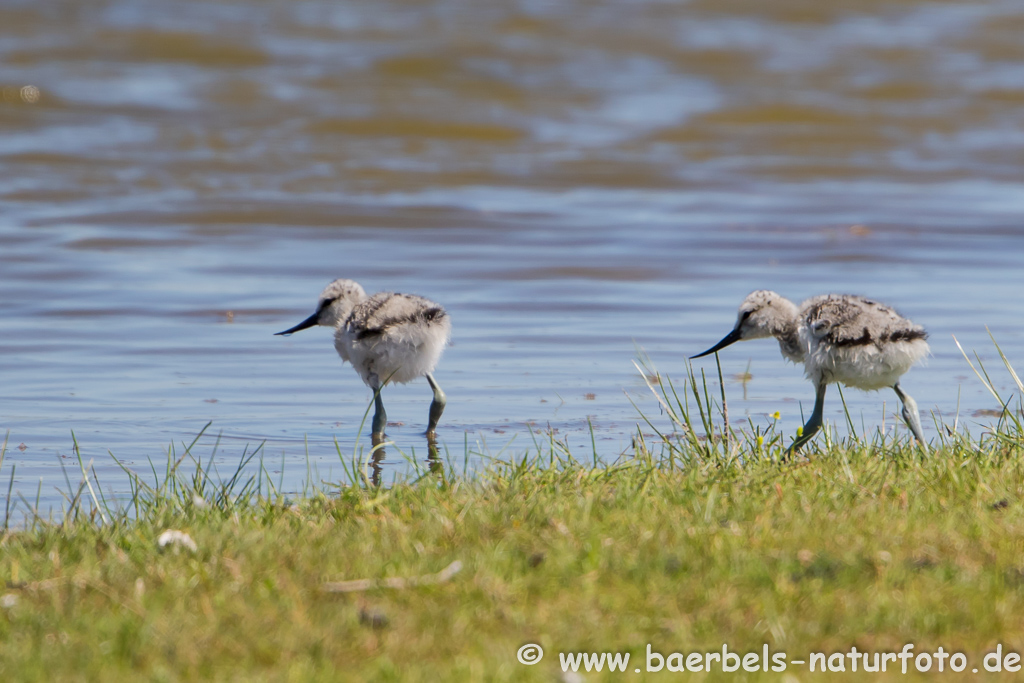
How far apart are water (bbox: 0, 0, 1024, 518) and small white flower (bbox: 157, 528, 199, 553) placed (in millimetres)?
1414

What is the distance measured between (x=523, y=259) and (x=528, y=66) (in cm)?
1186

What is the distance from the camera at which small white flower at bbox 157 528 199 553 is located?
4258 mm

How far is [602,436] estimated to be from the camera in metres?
6.82

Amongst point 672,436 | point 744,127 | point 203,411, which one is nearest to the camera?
point 672,436

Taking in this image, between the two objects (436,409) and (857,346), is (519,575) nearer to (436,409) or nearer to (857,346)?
(857,346)

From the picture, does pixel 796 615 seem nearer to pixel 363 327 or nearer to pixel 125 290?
pixel 363 327

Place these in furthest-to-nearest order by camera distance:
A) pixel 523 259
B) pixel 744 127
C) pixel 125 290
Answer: pixel 744 127, pixel 523 259, pixel 125 290

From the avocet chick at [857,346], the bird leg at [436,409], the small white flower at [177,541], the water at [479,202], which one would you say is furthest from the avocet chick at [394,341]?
the small white flower at [177,541]

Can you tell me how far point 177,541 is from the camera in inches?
169

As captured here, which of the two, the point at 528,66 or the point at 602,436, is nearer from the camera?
the point at 602,436

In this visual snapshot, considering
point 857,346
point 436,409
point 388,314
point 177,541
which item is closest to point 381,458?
point 436,409

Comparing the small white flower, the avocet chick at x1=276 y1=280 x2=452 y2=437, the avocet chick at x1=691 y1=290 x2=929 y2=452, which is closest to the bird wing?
the avocet chick at x1=276 y1=280 x2=452 y2=437

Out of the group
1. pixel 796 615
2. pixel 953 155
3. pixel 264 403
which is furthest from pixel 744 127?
pixel 796 615

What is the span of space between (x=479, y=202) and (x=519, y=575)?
471 inches
